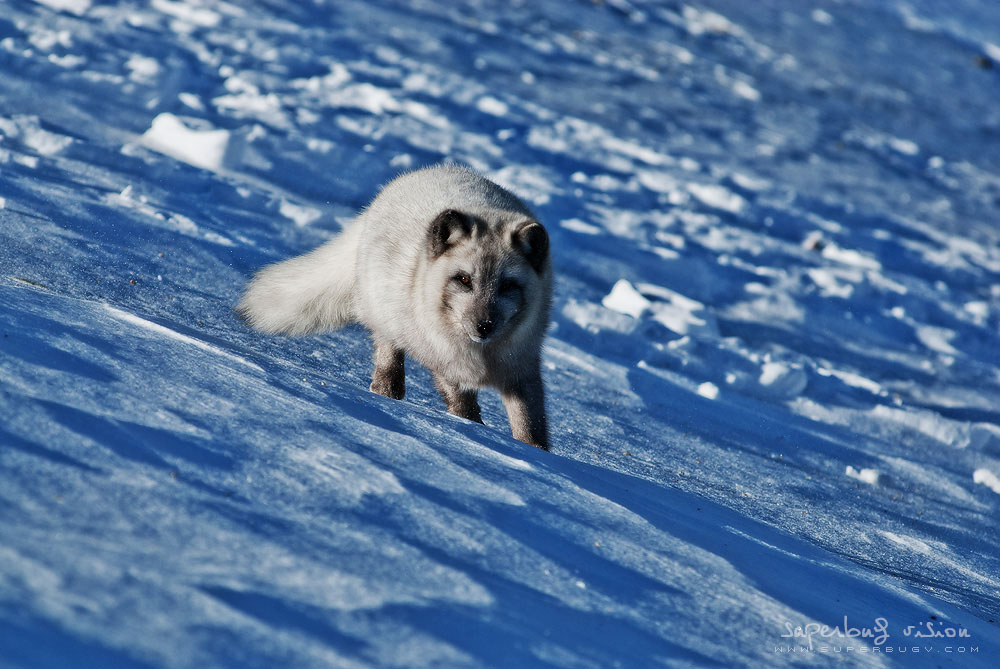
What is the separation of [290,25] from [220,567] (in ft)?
28.4

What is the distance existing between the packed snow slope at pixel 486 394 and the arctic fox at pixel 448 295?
165 mm

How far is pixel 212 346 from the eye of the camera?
2967 mm

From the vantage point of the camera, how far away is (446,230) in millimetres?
3377

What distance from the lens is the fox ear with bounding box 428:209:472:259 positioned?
3.32m

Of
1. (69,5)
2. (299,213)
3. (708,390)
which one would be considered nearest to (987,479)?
(708,390)

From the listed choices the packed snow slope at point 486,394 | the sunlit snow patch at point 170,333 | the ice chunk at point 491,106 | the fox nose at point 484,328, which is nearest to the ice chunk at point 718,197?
the packed snow slope at point 486,394

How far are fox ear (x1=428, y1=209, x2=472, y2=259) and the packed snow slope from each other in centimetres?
63

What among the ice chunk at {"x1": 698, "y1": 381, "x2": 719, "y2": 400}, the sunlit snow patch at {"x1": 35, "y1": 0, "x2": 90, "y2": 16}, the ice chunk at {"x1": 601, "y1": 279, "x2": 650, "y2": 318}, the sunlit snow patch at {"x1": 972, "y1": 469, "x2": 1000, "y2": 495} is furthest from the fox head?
the sunlit snow patch at {"x1": 35, "y1": 0, "x2": 90, "y2": 16}

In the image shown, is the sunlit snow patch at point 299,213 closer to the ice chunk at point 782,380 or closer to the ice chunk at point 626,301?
the ice chunk at point 626,301

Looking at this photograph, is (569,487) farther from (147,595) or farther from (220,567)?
(147,595)

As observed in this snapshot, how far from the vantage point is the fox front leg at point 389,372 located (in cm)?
363

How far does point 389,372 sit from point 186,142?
302 cm

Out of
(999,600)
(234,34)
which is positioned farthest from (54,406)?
→ (234,34)

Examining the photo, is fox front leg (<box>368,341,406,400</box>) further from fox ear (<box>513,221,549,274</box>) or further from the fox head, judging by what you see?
fox ear (<box>513,221,549,274</box>)
